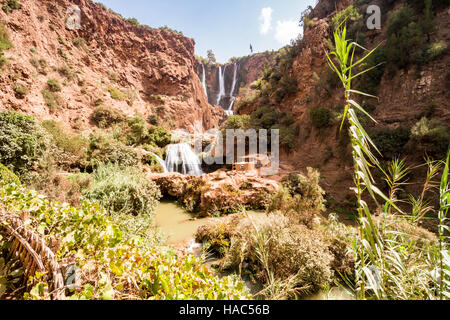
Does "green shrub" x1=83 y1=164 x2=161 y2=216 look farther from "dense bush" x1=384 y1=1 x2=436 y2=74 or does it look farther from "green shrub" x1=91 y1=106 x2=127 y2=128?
"dense bush" x1=384 y1=1 x2=436 y2=74

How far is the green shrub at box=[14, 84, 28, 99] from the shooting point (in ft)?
35.5

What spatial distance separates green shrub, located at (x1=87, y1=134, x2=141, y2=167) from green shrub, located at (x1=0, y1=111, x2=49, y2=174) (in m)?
2.63

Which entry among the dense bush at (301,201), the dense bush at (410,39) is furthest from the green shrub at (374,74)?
the dense bush at (301,201)

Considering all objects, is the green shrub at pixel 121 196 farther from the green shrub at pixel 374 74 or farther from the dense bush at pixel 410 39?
the dense bush at pixel 410 39

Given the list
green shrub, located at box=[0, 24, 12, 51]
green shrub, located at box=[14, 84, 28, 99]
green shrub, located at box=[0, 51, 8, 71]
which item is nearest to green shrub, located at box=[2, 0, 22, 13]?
green shrub, located at box=[0, 24, 12, 51]

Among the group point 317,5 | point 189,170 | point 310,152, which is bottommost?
point 189,170

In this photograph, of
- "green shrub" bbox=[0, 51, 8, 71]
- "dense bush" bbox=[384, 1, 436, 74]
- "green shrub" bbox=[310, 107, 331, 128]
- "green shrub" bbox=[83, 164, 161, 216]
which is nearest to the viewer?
"green shrub" bbox=[83, 164, 161, 216]

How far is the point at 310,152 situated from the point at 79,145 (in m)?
14.0

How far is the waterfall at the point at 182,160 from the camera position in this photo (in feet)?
43.1

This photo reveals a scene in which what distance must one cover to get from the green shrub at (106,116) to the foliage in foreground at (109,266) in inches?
646

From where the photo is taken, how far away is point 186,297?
1.19 meters

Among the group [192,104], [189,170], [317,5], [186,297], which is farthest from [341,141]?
[192,104]

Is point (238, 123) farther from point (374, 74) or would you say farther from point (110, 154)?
point (110, 154)
